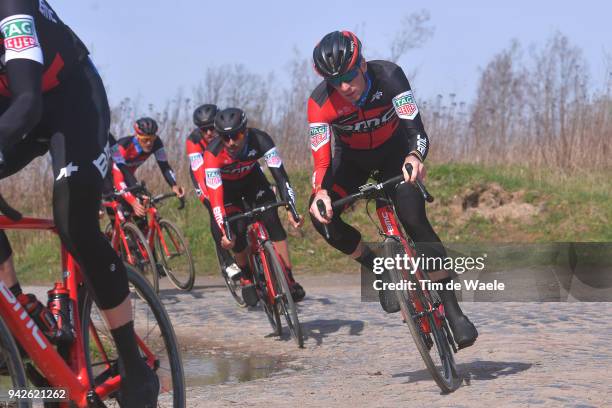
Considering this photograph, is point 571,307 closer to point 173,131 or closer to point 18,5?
point 18,5

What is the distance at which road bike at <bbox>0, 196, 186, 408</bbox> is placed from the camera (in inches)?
135

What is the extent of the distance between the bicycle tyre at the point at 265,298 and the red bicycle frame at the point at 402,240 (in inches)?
105

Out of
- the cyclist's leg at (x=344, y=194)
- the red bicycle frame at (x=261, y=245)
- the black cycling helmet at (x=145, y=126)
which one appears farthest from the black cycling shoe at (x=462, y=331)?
the black cycling helmet at (x=145, y=126)

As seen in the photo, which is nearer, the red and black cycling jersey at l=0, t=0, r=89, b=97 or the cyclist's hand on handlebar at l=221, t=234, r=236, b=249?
the red and black cycling jersey at l=0, t=0, r=89, b=97

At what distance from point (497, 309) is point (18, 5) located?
283 inches

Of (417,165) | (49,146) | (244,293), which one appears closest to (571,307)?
(244,293)

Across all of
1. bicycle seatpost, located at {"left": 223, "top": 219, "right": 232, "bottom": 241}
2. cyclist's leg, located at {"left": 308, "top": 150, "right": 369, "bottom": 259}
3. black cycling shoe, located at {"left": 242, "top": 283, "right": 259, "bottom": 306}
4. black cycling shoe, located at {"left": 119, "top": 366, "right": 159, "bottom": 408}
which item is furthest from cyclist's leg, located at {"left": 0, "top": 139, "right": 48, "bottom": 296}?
black cycling shoe, located at {"left": 242, "top": 283, "right": 259, "bottom": 306}

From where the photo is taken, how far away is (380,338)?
8.23 m

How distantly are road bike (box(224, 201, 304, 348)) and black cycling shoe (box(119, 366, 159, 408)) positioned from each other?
4.31m

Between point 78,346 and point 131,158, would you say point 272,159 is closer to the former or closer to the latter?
point 131,158

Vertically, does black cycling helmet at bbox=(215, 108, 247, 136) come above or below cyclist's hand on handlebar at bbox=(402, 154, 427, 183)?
above

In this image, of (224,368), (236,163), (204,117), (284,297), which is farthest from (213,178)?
(204,117)

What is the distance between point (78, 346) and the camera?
383 centimetres

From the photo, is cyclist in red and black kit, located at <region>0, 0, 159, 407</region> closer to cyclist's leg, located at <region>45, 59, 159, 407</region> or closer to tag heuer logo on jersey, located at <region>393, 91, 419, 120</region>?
cyclist's leg, located at <region>45, 59, 159, 407</region>
